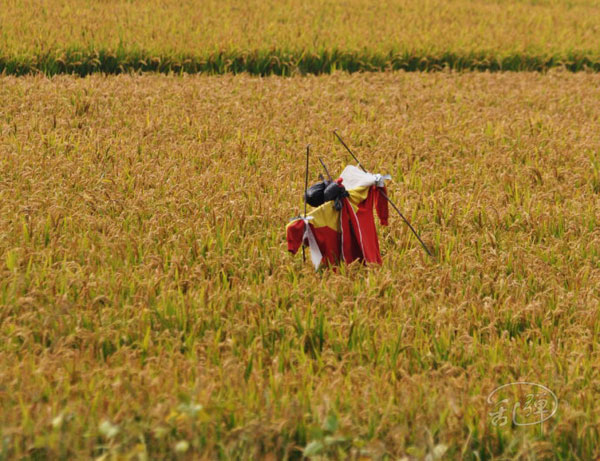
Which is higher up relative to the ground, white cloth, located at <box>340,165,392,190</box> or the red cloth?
white cloth, located at <box>340,165,392,190</box>

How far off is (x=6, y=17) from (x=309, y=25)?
12.7 feet

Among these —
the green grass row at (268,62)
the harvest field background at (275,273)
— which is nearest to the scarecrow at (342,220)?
the harvest field background at (275,273)

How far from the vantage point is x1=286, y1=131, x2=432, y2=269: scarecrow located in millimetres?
3465

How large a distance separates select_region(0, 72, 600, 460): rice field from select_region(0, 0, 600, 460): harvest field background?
0.5 inches

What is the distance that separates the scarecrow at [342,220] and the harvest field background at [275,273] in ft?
0.38

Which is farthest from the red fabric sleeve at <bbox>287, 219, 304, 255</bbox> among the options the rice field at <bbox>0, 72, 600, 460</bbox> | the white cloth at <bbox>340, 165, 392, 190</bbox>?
the white cloth at <bbox>340, 165, 392, 190</bbox>

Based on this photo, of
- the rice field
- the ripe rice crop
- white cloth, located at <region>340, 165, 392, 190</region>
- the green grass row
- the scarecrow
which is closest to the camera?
the rice field

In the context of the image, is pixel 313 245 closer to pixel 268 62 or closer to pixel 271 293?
pixel 271 293

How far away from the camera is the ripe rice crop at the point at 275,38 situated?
835cm

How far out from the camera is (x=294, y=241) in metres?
3.38

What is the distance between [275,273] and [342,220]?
1.35ft

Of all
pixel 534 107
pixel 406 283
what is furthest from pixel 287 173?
pixel 534 107

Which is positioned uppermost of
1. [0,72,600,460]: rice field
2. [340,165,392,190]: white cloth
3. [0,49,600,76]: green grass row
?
[0,49,600,76]: green grass row

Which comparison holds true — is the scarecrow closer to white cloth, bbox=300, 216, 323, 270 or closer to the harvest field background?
white cloth, bbox=300, 216, 323, 270
